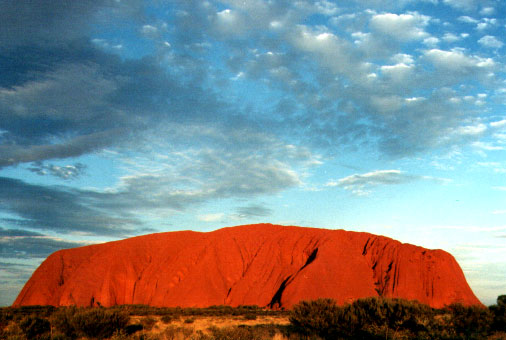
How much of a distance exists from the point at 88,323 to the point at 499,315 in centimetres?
2214

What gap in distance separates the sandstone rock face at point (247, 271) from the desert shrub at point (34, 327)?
35070mm

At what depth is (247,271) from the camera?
57.4 m

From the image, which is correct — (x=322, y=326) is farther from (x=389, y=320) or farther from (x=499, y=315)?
(x=499, y=315)

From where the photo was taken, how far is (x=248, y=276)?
185ft

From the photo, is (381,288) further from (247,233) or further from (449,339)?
(449,339)

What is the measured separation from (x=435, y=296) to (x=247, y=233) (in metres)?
30.4

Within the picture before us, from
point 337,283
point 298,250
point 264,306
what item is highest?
point 298,250

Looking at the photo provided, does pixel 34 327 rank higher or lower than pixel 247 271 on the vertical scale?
lower

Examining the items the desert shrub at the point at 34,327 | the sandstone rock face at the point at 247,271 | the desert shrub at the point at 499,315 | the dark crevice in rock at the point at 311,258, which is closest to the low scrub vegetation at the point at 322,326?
the desert shrub at the point at 34,327

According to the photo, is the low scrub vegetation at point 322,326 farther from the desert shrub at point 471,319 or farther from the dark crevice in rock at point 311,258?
the dark crevice in rock at point 311,258

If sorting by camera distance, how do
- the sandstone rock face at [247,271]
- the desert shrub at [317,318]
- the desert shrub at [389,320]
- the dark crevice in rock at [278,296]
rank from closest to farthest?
the desert shrub at [389,320] < the desert shrub at [317,318] < the dark crevice in rock at [278,296] < the sandstone rock face at [247,271]

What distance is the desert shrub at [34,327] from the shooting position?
15.9 metres

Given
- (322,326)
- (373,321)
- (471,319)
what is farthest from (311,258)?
(373,321)

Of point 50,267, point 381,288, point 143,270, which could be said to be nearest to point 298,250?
point 381,288
